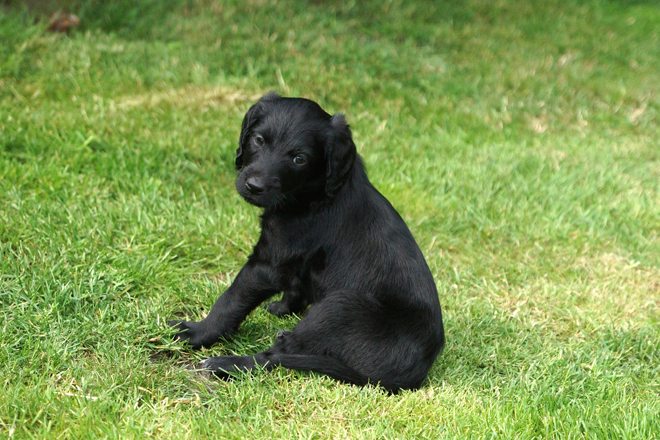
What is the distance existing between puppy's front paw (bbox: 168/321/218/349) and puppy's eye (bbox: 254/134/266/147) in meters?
0.92

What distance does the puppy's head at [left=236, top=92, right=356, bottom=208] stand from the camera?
2.88 meters

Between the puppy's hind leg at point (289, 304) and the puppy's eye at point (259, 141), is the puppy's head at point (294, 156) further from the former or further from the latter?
the puppy's hind leg at point (289, 304)

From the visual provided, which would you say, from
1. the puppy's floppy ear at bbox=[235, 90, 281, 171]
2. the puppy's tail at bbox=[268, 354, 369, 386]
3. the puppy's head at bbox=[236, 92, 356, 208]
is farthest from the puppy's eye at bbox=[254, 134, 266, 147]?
the puppy's tail at bbox=[268, 354, 369, 386]

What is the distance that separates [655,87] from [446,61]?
2.79 metres

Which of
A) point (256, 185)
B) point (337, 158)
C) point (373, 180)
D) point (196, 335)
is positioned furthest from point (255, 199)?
point (373, 180)

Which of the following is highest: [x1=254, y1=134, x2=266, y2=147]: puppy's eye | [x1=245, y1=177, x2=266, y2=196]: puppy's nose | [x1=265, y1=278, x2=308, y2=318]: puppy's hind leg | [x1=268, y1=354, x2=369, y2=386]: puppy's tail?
[x1=254, y1=134, x2=266, y2=147]: puppy's eye

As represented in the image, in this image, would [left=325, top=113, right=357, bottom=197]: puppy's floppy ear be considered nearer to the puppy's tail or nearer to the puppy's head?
the puppy's head

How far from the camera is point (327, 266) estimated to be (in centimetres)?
303

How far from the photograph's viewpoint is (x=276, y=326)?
11.3 feet

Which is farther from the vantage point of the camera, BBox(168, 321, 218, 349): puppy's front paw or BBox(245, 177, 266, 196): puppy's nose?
BBox(168, 321, 218, 349): puppy's front paw

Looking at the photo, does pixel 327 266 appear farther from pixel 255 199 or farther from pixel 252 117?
pixel 252 117

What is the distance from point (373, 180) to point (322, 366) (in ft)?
8.43

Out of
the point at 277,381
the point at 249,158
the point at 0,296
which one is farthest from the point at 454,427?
the point at 0,296

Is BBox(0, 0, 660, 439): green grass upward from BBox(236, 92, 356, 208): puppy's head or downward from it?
downward
